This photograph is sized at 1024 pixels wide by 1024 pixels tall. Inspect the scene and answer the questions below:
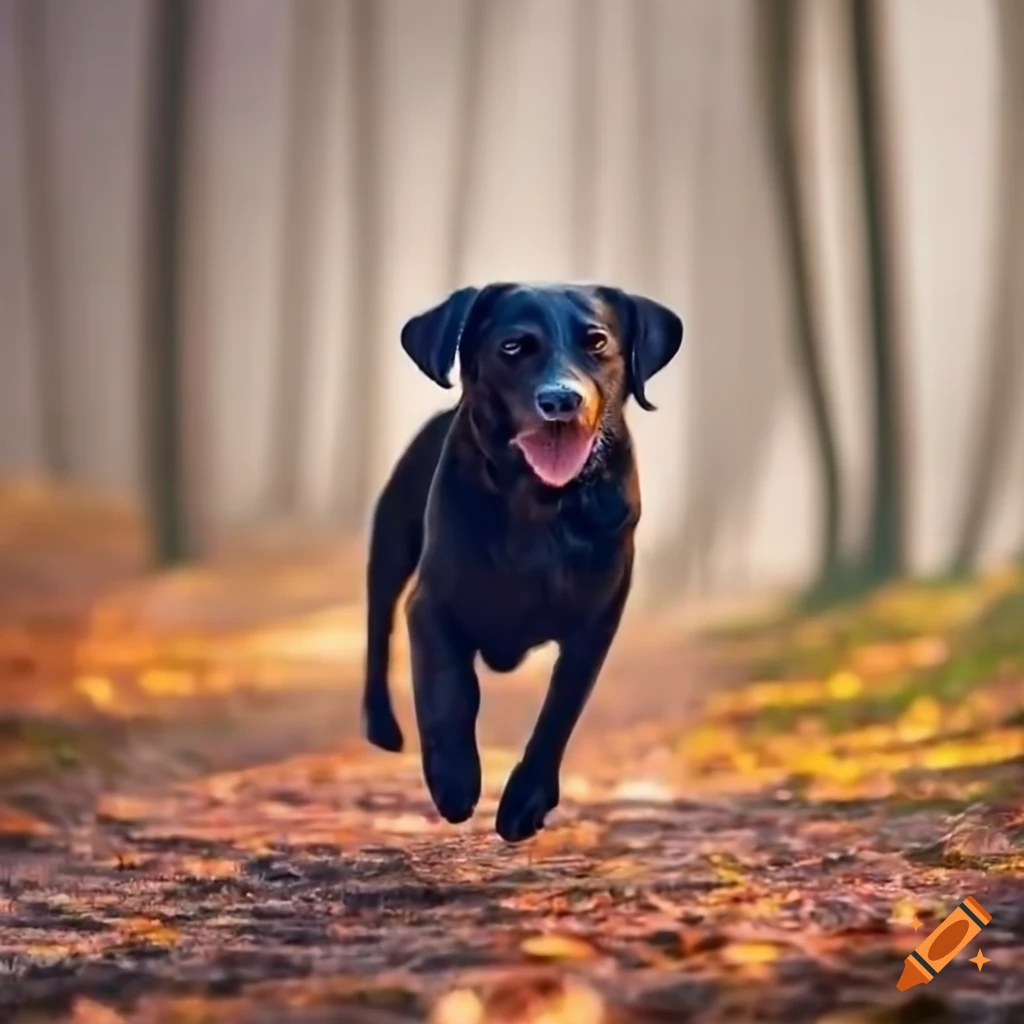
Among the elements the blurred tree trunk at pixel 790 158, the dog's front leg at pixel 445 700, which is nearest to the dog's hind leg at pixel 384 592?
the dog's front leg at pixel 445 700

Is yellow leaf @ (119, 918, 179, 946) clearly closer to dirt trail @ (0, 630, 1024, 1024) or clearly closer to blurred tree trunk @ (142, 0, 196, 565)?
dirt trail @ (0, 630, 1024, 1024)

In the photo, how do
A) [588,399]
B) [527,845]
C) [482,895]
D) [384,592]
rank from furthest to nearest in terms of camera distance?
[384,592] → [527,845] → [482,895] → [588,399]

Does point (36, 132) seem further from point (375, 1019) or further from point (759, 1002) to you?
point (759, 1002)

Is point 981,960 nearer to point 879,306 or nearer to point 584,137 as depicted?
point 879,306

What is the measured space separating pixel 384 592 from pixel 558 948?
1.73 feet

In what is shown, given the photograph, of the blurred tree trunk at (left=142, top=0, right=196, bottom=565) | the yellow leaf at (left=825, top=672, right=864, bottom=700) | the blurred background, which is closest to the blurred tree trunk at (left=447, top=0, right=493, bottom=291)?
the blurred background

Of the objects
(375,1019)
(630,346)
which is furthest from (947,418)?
(375,1019)

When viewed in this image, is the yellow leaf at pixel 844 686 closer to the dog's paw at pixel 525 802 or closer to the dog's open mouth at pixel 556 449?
the dog's paw at pixel 525 802

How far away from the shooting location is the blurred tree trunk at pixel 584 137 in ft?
6.47

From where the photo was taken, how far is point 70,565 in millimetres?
2016

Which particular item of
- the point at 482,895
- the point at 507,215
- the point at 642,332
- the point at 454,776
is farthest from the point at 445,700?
the point at 507,215

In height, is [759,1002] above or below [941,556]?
below

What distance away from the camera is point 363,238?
6.64 feet

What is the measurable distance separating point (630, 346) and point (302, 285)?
684 mm
